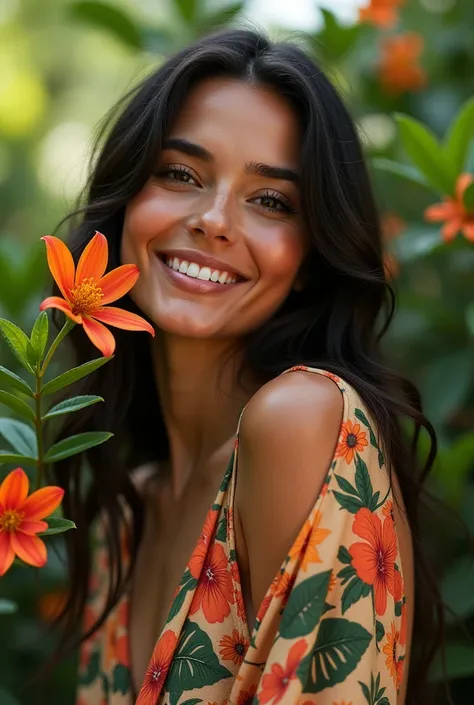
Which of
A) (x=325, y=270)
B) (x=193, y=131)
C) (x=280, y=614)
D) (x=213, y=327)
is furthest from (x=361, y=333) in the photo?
(x=280, y=614)

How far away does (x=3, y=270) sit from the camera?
6.79 feet

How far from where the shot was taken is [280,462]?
3.91 feet

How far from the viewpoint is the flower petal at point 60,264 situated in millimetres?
1053

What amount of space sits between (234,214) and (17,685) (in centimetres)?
120

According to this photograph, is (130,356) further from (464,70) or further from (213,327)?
(464,70)

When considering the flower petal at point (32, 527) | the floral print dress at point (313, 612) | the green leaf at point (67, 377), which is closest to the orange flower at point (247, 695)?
the floral print dress at point (313, 612)

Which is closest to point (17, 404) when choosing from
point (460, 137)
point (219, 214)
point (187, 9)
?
point (219, 214)

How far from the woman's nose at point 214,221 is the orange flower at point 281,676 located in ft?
1.92

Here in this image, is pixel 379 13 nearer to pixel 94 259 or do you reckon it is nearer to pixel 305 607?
pixel 94 259

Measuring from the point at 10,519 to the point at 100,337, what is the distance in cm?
22

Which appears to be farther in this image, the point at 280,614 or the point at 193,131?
the point at 193,131

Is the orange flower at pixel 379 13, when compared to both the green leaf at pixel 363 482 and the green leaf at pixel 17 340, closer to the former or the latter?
the green leaf at pixel 363 482

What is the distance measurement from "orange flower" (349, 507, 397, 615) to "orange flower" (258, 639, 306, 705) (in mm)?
131

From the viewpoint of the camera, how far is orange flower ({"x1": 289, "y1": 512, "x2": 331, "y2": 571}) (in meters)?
1.15
